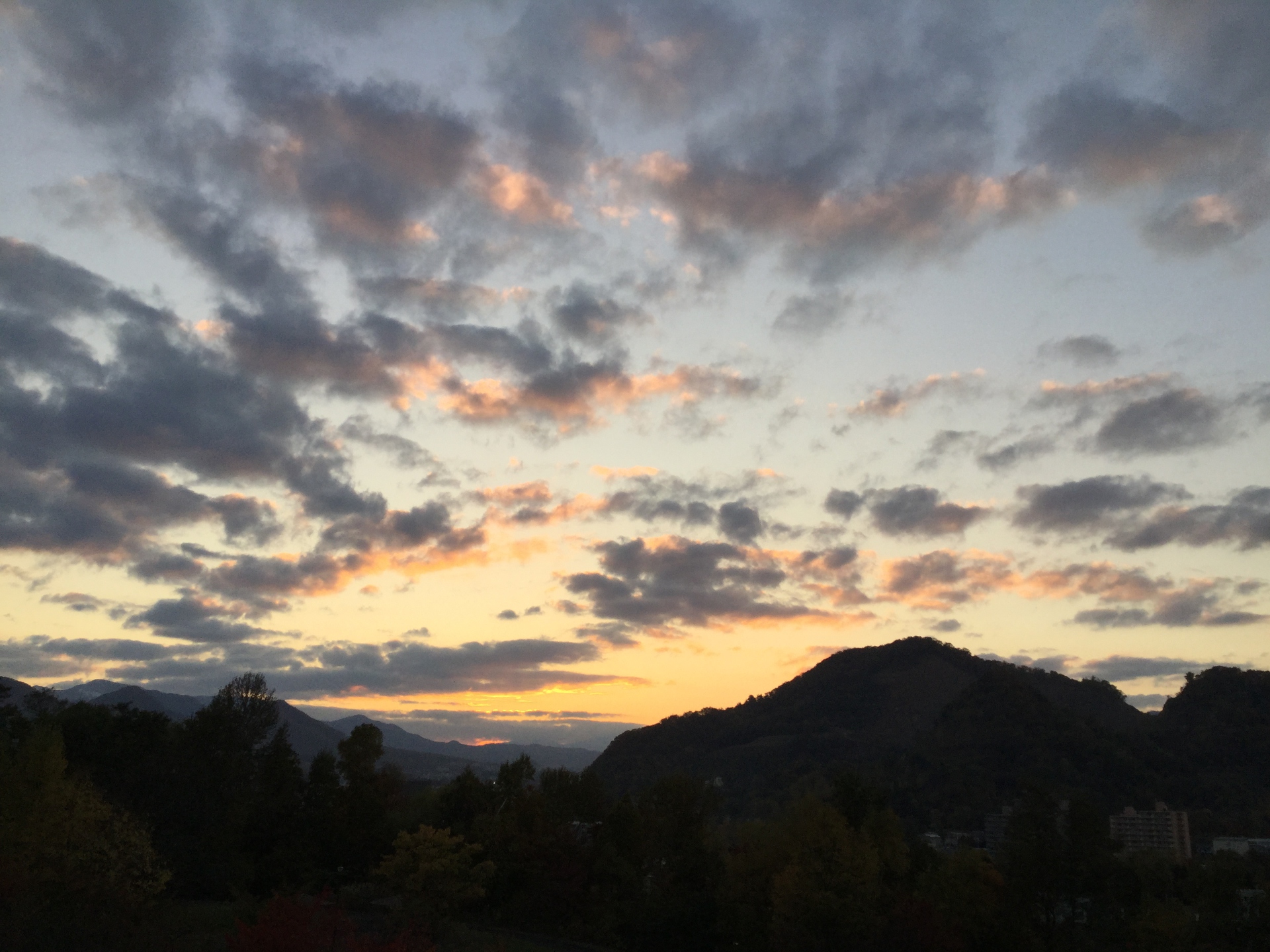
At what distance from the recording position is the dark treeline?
40.3 metres

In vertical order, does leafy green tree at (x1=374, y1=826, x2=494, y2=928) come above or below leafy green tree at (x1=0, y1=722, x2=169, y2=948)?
below

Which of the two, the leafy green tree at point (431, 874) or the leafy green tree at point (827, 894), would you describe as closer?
the leafy green tree at point (431, 874)

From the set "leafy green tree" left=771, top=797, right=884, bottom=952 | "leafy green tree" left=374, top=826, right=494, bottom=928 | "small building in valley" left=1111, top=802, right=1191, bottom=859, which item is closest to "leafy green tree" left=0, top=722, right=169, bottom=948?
"leafy green tree" left=374, top=826, right=494, bottom=928

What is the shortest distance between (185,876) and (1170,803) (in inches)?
6895

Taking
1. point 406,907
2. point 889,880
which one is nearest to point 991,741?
point 889,880

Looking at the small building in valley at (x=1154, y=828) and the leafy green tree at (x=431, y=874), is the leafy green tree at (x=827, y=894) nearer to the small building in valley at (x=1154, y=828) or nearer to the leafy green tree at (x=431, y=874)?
the leafy green tree at (x=431, y=874)

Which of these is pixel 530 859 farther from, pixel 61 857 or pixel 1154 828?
pixel 1154 828

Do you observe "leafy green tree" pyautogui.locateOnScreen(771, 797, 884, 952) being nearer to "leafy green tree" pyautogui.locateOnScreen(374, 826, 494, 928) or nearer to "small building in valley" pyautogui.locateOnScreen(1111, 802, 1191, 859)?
"leafy green tree" pyautogui.locateOnScreen(374, 826, 494, 928)

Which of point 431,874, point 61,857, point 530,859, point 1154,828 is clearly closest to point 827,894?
point 530,859

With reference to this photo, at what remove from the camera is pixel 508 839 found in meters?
59.8

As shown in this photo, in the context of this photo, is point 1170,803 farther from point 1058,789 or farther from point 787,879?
point 787,879

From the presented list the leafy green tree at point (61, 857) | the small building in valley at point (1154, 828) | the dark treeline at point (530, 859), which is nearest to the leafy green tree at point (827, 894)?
the dark treeline at point (530, 859)

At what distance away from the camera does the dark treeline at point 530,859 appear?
132ft

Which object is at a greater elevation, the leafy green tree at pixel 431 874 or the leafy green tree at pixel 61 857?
the leafy green tree at pixel 61 857
